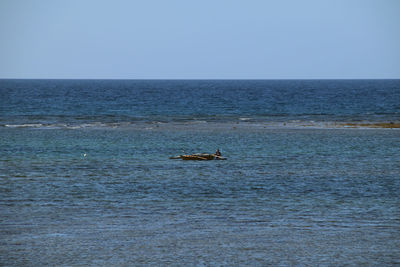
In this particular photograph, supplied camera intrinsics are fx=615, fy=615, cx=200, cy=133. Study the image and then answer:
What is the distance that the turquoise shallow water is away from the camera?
1862cm

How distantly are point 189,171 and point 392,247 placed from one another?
1738 cm

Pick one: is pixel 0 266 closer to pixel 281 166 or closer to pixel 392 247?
pixel 392 247

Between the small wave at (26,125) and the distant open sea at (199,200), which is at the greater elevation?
the distant open sea at (199,200)

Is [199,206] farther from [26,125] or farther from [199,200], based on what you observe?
[26,125]

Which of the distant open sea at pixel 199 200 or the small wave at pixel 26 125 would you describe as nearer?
the distant open sea at pixel 199 200

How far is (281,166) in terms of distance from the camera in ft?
123

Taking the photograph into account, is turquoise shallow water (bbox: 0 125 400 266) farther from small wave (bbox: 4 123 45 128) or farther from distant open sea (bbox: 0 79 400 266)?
small wave (bbox: 4 123 45 128)

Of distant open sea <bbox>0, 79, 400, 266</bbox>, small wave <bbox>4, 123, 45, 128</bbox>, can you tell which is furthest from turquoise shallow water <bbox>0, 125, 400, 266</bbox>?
small wave <bbox>4, 123, 45, 128</bbox>

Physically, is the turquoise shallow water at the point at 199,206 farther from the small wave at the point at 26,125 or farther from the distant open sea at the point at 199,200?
the small wave at the point at 26,125

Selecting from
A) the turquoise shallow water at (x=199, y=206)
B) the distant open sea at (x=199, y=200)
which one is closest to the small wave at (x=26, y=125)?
the distant open sea at (x=199, y=200)

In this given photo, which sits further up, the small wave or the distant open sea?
the distant open sea

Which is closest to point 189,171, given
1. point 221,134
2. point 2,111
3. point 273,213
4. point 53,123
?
point 273,213

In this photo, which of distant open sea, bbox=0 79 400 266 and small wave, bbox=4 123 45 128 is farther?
small wave, bbox=4 123 45 128

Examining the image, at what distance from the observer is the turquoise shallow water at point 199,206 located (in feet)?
61.1
